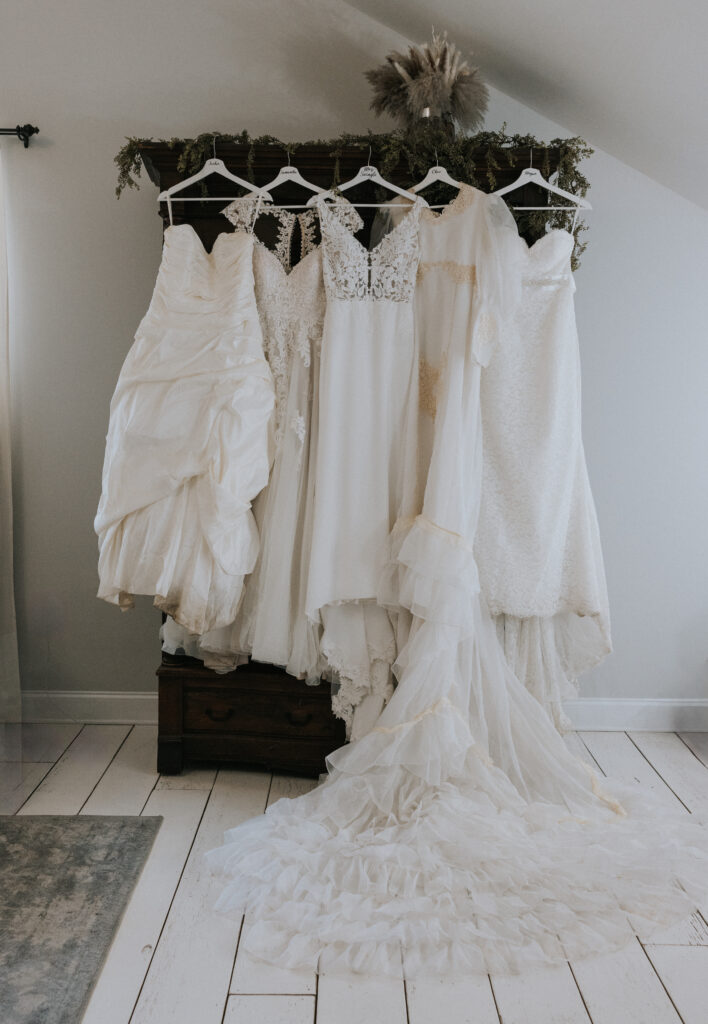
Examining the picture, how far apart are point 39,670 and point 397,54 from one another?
231cm

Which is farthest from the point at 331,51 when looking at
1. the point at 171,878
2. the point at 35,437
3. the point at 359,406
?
the point at 171,878

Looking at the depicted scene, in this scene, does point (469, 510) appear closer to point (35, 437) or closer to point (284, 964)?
point (284, 964)

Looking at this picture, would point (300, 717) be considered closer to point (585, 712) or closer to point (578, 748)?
point (578, 748)

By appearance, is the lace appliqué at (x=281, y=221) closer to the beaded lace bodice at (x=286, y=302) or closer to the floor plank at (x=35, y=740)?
the beaded lace bodice at (x=286, y=302)

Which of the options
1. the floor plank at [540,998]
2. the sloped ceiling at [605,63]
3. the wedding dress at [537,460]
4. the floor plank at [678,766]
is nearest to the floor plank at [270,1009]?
the floor plank at [540,998]

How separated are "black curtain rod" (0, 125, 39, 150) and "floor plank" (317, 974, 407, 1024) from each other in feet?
8.64

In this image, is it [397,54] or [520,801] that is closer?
[520,801]

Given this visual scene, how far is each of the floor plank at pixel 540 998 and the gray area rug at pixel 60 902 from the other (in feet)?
2.57

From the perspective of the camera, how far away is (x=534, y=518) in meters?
2.45

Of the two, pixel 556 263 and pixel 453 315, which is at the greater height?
pixel 556 263

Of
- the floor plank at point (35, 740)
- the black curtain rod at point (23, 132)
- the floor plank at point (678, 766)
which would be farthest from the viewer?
the black curtain rod at point (23, 132)

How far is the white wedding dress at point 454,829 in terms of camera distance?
181cm

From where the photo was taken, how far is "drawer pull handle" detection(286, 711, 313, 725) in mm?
2576

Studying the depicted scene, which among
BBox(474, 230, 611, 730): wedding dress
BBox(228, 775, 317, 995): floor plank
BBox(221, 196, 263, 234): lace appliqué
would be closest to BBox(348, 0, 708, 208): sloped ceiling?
BBox(474, 230, 611, 730): wedding dress
